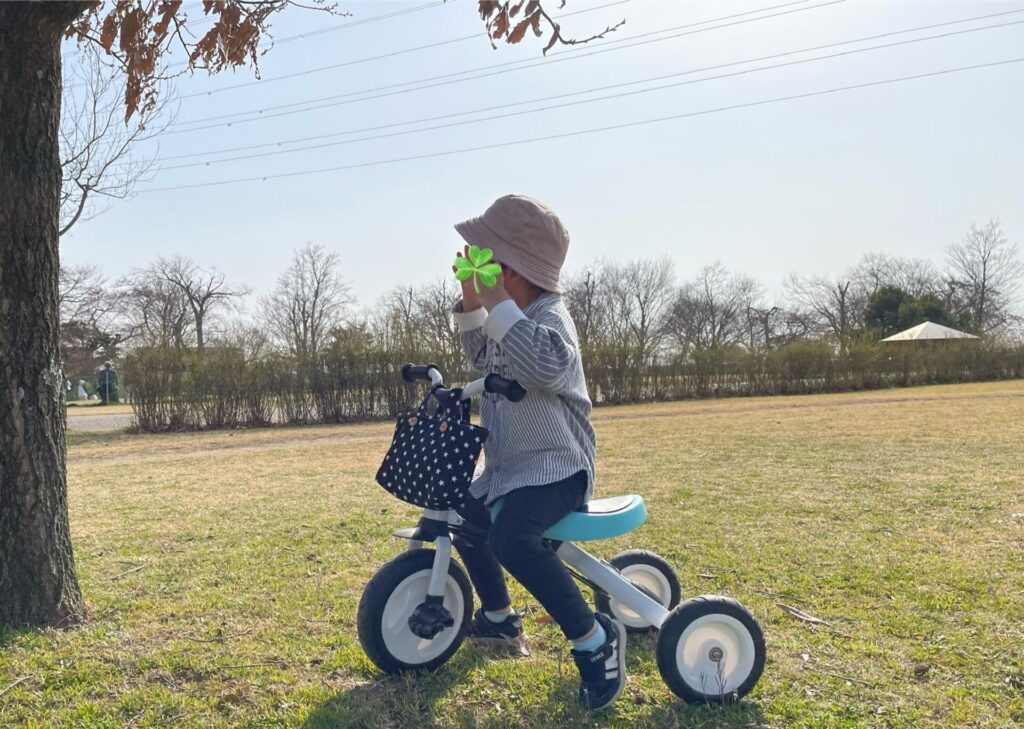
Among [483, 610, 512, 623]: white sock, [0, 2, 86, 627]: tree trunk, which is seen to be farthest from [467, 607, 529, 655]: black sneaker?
[0, 2, 86, 627]: tree trunk

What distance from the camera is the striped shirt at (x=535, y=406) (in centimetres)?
241

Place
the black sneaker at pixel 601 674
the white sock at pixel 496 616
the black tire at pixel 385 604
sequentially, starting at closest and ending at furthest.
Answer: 1. the black sneaker at pixel 601 674
2. the black tire at pixel 385 604
3. the white sock at pixel 496 616

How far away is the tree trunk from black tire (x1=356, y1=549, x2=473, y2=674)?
1.53 meters

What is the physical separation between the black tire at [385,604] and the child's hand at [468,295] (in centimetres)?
84

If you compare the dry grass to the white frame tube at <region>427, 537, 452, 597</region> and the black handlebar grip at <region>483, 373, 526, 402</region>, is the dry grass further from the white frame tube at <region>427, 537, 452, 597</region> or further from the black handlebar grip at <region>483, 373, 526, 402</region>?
the black handlebar grip at <region>483, 373, 526, 402</region>

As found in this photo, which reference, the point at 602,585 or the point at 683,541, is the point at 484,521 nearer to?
the point at 602,585

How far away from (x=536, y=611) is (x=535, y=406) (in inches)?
54.5

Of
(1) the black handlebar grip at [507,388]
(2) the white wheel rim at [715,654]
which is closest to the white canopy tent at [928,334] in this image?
(2) the white wheel rim at [715,654]

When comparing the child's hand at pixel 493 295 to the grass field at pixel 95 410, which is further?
the grass field at pixel 95 410

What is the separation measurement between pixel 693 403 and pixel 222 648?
69.6ft

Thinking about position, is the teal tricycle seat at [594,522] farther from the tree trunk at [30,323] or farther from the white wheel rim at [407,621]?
the tree trunk at [30,323]

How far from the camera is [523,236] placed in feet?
8.48

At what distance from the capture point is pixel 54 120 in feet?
11.1

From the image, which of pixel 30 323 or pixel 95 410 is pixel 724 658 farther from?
pixel 95 410
